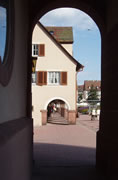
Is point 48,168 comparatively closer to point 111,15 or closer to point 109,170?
point 109,170

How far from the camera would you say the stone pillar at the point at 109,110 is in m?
6.74

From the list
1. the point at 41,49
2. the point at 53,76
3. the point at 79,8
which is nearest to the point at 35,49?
the point at 41,49

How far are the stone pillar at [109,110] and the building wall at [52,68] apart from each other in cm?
1925

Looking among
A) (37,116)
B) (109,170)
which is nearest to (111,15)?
(109,170)

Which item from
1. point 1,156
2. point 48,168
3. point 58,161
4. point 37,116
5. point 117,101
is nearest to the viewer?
point 1,156

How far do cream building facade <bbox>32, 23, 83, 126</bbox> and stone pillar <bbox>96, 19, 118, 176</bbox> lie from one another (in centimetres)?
1917

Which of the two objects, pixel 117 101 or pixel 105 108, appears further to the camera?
pixel 105 108

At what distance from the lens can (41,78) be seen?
27.5 metres

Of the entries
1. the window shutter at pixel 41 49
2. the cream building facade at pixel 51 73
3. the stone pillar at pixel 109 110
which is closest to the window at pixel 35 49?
the cream building facade at pixel 51 73

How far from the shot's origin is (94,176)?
7648mm

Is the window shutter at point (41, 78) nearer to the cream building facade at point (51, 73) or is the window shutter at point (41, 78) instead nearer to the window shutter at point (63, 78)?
the cream building facade at point (51, 73)

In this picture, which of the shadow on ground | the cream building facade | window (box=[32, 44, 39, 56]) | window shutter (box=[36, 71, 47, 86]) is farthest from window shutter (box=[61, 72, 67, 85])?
the shadow on ground

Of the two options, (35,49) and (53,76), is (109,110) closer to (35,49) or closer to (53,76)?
(53,76)

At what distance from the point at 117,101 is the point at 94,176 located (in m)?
2.08
